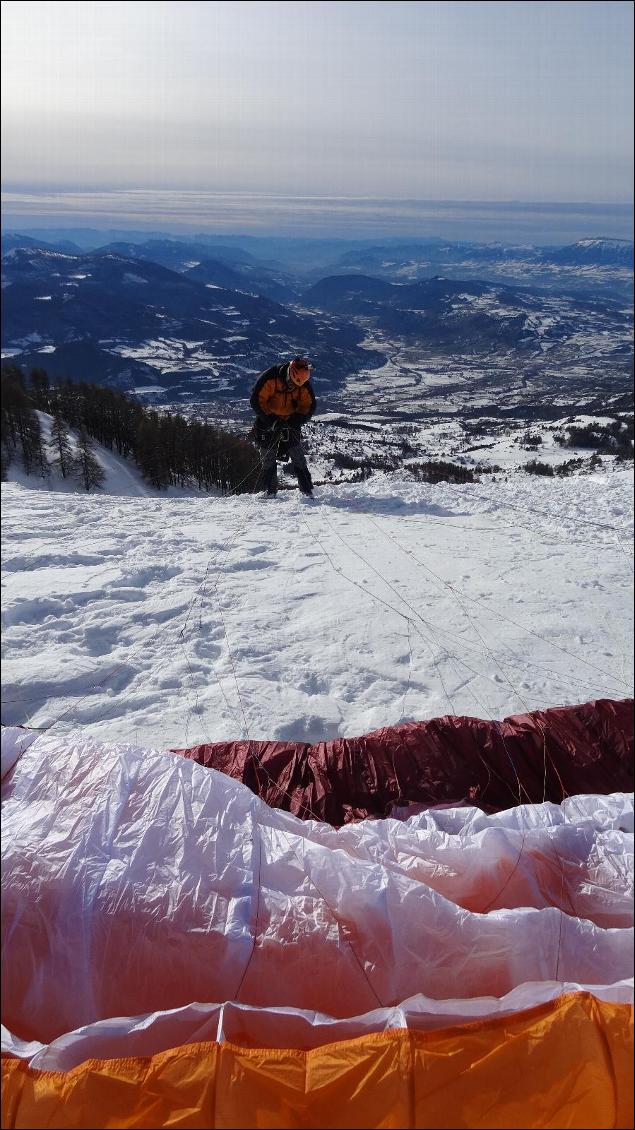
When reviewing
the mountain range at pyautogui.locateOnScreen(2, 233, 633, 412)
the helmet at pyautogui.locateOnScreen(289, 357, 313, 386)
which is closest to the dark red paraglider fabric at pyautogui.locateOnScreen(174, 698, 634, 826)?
the helmet at pyautogui.locateOnScreen(289, 357, 313, 386)

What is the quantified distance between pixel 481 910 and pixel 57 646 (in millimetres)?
4744

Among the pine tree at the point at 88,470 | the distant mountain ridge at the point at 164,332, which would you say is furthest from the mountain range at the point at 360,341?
the pine tree at the point at 88,470

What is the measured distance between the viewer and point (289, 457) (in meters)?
10.9

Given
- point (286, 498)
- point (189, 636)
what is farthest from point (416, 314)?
point (189, 636)

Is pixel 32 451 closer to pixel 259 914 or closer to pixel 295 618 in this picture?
pixel 295 618

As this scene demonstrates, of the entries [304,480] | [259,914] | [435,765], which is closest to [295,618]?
[435,765]

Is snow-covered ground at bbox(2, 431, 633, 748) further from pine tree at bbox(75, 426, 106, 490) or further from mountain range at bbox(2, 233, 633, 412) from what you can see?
mountain range at bbox(2, 233, 633, 412)

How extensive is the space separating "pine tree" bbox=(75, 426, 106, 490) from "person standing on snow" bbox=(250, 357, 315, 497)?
1629 centimetres

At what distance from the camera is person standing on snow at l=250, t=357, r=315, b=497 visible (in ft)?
32.7

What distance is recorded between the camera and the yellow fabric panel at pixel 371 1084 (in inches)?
83.4

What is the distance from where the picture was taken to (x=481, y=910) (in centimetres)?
333

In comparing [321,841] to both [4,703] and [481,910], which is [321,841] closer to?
[481,910]

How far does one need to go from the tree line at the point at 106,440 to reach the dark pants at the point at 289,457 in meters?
14.7

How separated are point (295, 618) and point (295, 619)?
0.02 meters
